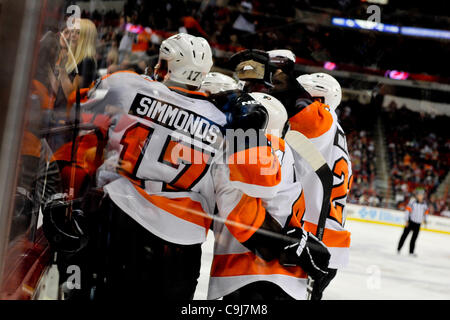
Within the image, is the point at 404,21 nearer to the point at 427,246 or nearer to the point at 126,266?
the point at 126,266

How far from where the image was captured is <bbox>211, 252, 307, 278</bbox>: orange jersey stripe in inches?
50.9

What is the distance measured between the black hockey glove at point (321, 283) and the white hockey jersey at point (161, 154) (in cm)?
55

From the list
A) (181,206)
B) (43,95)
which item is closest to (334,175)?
(181,206)

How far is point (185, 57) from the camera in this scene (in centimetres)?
119

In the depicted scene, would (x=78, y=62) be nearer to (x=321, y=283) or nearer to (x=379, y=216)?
(x=321, y=283)

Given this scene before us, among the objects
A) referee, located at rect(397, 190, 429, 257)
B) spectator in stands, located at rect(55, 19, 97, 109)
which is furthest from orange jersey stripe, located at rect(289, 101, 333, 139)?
spectator in stands, located at rect(55, 19, 97, 109)

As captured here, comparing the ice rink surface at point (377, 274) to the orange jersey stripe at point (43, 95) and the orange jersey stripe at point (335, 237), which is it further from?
the orange jersey stripe at point (43, 95)

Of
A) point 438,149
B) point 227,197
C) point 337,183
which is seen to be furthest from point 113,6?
point 438,149

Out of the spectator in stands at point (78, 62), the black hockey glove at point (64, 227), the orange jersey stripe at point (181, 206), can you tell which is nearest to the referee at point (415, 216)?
the orange jersey stripe at point (181, 206)

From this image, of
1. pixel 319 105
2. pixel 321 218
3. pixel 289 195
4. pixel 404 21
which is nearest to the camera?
pixel 289 195

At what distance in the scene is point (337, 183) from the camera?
1.70 meters

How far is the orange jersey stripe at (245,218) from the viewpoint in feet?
4.01
